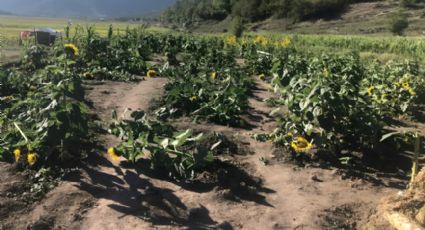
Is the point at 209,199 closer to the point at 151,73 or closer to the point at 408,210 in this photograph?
the point at 408,210

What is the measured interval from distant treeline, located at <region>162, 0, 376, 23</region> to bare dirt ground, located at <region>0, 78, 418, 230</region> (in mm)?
61950

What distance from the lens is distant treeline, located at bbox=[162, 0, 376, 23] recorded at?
66062 mm

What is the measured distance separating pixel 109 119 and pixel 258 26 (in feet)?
205

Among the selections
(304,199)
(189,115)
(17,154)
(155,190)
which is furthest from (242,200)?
(189,115)

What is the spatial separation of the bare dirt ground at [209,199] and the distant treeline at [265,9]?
2439 inches

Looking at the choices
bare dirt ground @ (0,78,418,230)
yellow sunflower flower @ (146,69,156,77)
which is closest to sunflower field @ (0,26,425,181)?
bare dirt ground @ (0,78,418,230)

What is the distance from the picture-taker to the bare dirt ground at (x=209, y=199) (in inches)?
159

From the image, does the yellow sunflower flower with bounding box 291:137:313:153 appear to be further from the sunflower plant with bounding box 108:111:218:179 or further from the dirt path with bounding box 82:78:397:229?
the sunflower plant with bounding box 108:111:218:179

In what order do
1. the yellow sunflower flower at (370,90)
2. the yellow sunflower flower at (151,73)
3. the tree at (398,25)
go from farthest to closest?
the tree at (398,25) < the yellow sunflower flower at (151,73) < the yellow sunflower flower at (370,90)

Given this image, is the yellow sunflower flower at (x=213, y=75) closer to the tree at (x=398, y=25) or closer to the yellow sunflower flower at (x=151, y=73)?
the yellow sunflower flower at (x=151, y=73)

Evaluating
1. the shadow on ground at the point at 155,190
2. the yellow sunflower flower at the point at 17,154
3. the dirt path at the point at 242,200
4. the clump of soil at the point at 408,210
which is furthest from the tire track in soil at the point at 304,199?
the yellow sunflower flower at the point at 17,154

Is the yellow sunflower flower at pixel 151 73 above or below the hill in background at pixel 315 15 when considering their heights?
below

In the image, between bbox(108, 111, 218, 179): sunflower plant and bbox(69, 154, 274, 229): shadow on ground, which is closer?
bbox(69, 154, 274, 229): shadow on ground

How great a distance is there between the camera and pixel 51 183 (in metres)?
4.56
